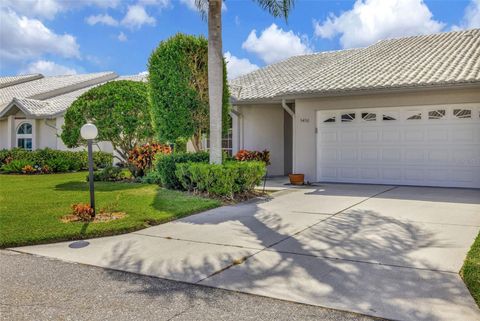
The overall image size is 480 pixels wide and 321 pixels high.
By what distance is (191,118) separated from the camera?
1128 cm

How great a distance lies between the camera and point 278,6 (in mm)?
10492

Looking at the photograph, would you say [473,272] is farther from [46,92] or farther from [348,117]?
[46,92]

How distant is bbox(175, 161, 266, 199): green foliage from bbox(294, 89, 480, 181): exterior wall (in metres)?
3.66

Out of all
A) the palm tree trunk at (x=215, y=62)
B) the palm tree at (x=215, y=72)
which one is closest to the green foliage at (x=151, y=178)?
the palm tree at (x=215, y=72)

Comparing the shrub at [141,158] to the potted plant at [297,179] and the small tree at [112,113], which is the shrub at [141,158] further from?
the potted plant at [297,179]

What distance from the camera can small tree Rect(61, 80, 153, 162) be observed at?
13.1 m

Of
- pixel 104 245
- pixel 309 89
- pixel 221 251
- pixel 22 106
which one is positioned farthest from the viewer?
pixel 22 106

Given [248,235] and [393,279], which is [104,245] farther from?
[393,279]

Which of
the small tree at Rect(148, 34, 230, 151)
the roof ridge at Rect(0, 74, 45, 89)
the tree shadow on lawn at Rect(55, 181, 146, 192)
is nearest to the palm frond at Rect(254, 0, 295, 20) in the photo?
the small tree at Rect(148, 34, 230, 151)

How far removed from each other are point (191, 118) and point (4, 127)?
1789 centimetres

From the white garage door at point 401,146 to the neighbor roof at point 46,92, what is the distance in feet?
39.5

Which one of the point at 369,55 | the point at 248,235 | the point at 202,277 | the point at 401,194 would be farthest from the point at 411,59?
the point at 202,277

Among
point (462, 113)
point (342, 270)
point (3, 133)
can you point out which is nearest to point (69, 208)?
point (342, 270)

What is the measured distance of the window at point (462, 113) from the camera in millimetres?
11383
